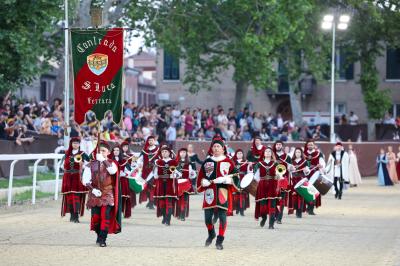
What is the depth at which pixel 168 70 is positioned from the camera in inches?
2977

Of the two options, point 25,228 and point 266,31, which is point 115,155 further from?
point 266,31

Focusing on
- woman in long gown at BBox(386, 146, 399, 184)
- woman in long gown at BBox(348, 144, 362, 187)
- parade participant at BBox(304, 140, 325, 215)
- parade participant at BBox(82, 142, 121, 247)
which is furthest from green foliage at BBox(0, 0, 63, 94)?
woman in long gown at BBox(386, 146, 399, 184)

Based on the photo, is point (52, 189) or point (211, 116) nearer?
point (52, 189)

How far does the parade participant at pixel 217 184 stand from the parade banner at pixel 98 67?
129 inches

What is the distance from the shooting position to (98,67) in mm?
21312

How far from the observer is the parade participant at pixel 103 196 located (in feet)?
60.2

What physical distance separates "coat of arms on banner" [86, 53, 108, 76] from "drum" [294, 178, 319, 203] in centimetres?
712

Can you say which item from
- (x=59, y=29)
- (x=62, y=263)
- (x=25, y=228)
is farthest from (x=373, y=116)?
(x=62, y=263)

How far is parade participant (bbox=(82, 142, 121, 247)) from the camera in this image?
18344 mm

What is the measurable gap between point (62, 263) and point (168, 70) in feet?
197

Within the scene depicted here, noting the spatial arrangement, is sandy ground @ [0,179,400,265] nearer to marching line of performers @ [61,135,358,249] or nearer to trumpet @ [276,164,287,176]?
marching line of performers @ [61,135,358,249]

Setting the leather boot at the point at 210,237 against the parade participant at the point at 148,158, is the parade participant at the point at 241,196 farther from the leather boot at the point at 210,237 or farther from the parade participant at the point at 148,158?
the leather boot at the point at 210,237

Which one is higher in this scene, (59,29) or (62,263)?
(59,29)

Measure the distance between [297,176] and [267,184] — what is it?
3.40m
